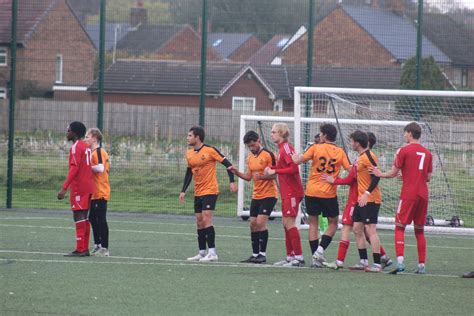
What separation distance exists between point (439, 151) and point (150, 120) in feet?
24.2

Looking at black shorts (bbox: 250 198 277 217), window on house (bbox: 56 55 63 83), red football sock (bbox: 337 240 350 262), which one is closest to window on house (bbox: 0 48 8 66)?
window on house (bbox: 56 55 63 83)

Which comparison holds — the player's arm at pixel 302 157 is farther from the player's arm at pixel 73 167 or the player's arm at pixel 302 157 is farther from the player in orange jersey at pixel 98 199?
the player's arm at pixel 73 167

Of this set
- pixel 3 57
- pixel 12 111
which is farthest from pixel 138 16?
pixel 12 111

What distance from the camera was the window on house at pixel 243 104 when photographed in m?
21.4

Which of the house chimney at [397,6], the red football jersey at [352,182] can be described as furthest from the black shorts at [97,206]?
→ the house chimney at [397,6]

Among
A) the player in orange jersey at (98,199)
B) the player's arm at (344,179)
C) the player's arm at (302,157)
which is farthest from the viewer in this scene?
the player in orange jersey at (98,199)

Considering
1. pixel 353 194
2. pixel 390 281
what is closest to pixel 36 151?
pixel 353 194

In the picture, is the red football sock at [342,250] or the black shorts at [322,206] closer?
the red football sock at [342,250]

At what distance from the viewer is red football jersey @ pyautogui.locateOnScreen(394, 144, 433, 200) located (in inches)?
471

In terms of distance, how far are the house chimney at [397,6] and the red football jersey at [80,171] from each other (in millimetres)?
10197

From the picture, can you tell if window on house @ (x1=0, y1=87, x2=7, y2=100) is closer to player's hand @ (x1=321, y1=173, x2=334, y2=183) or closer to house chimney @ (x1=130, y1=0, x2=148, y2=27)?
house chimney @ (x1=130, y1=0, x2=148, y2=27)

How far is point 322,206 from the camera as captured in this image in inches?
493

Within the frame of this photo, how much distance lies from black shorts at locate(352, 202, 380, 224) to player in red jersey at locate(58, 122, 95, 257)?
3.76 meters

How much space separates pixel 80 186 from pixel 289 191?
295cm
